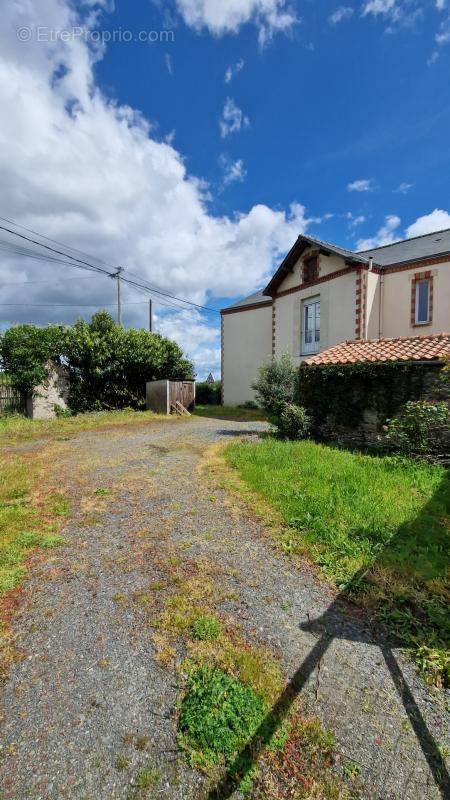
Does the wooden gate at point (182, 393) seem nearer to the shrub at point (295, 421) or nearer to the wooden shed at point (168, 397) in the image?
the wooden shed at point (168, 397)

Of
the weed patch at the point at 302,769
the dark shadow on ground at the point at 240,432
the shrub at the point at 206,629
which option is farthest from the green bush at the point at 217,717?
the dark shadow on ground at the point at 240,432

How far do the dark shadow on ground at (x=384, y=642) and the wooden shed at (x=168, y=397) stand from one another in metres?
11.5

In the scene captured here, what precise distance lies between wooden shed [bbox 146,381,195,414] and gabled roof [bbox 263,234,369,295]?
6.45 meters

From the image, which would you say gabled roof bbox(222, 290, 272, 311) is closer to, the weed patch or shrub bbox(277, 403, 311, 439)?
→ shrub bbox(277, 403, 311, 439)

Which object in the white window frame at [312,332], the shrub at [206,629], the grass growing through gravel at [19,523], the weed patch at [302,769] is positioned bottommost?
the weed patch at [302,769]

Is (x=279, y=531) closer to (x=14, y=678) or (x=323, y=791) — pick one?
(x=323, y=791)

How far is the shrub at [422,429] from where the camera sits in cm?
651

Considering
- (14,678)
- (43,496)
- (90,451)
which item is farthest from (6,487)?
(14,678)

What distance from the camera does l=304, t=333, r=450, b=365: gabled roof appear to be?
7262 mm

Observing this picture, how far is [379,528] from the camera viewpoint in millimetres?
3676

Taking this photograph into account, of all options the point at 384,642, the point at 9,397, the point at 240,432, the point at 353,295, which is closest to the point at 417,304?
the point at 353,295

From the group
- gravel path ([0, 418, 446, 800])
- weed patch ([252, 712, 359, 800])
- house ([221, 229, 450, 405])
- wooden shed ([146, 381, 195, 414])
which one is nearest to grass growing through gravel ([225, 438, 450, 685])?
gravel path ([0, 418, 446, 800])

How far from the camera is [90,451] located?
7551mm

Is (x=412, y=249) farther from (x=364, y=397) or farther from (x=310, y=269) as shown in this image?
(x=364, y=397)
